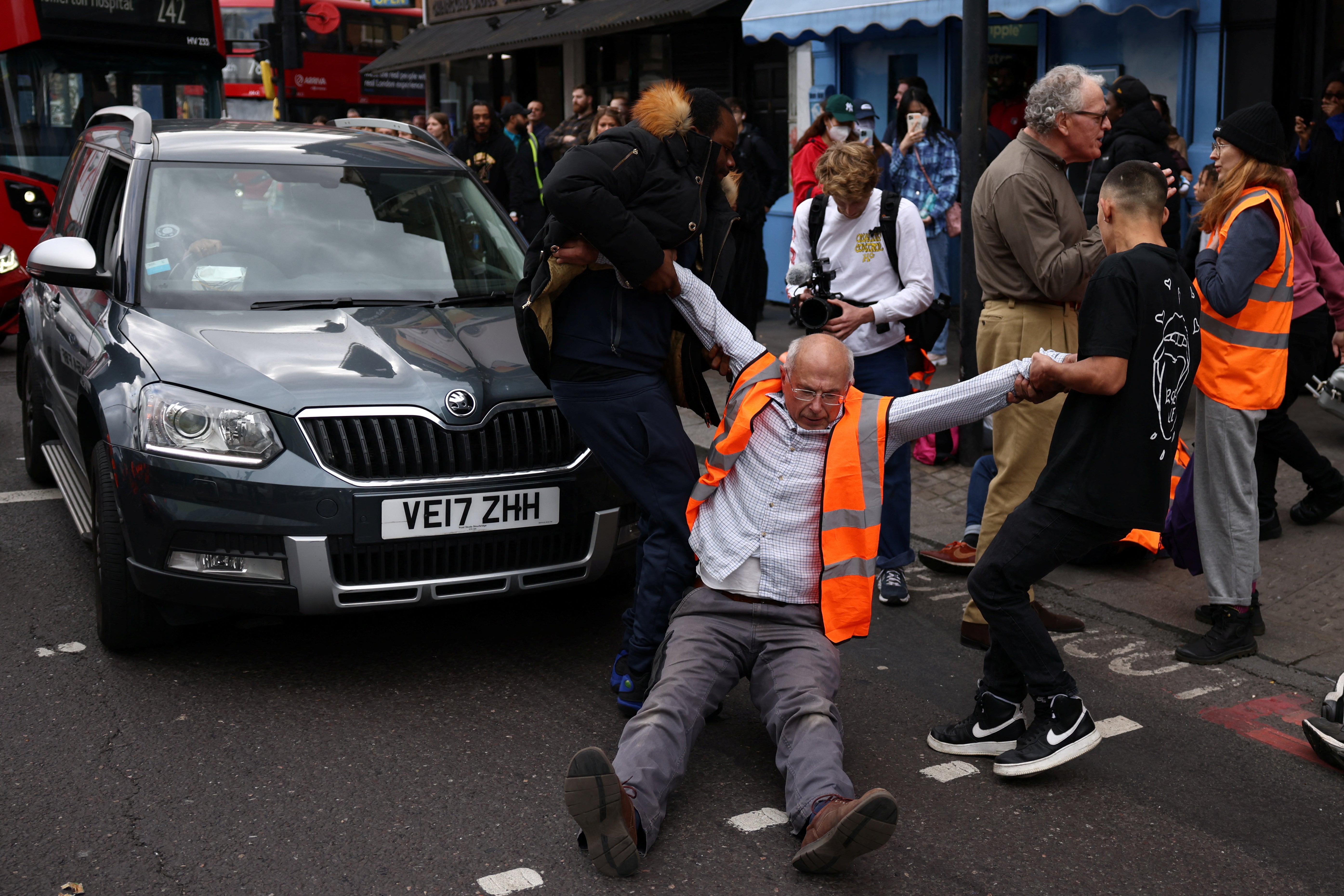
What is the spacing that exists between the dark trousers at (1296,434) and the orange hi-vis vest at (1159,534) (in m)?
0.41

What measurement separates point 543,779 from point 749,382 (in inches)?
51.8

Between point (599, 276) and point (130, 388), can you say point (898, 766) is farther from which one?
point (130, 388)

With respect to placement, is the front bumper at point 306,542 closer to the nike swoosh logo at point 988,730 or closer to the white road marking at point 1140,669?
the nike swoosh logo at point 988,730

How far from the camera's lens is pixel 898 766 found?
3875 mm

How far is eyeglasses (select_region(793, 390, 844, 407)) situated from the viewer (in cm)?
377

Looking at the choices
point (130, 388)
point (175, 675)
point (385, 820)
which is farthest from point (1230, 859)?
point (130, 388)

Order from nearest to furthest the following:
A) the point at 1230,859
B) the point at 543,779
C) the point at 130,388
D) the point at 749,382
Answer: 1. the point at 1230,859
2. the point at 543,779
3. the point at 749,382
4. the point at 130,388

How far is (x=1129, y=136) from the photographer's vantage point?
7105 millimetres

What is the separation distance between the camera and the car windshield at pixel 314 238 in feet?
16.5

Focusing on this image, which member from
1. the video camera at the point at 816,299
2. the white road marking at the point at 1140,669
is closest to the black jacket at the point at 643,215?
the video camera at the point at 816,299

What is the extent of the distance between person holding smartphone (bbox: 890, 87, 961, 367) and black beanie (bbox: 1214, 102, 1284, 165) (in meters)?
4.38

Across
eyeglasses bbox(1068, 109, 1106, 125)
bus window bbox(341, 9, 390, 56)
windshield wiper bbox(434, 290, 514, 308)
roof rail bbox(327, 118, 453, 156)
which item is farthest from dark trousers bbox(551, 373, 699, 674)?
bus window bbox(341, 9, 390, 56)

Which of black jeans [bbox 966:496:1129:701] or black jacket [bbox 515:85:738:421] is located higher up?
black jacket [bbox 515:85:738:421]

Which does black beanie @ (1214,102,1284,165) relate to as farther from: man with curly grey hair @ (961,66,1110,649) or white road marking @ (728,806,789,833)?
white road marking @ (728,806,789,833)
